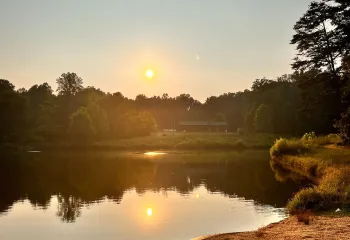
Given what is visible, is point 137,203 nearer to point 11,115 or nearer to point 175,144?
point 175,144

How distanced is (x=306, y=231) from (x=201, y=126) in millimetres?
140256

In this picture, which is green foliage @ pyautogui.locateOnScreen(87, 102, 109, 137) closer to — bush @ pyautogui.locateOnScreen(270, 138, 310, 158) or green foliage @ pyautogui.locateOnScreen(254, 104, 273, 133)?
green foliage @ pyautogui.locateOnScreen(254, 104, 273, 133)

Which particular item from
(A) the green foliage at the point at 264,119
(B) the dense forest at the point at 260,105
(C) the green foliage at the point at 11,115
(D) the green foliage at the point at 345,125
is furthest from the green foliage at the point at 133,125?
(D) the green foliage at the point at 345,125

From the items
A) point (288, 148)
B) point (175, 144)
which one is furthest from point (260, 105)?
point (288, 148)

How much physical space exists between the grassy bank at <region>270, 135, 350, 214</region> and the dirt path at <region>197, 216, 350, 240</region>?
3.23 meters

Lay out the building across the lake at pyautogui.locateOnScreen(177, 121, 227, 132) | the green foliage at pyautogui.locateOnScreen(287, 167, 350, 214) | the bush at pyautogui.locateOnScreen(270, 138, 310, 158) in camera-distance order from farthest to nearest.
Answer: the building across the lake at pyautogui.locateOnScreen(177, 121, 227, 132) → the bush at pyautogui.locateOnScreen(270, 138, 310, 158) → the green foliage at pyautogui.locateOnScreen(287, 167, 350, 214)

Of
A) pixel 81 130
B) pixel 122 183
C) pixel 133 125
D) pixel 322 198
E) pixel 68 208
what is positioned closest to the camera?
pixel 322 198

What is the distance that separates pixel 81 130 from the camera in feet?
283

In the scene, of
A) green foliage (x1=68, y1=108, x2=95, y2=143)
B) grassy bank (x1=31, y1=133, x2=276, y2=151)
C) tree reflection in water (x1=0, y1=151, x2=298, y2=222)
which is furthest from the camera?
→ green foliage (x1=68, y1=108, x2=95, y2=143)

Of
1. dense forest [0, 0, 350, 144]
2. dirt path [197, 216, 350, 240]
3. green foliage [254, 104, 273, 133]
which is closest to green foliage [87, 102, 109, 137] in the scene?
dense forest [0, 0, 350, 144]

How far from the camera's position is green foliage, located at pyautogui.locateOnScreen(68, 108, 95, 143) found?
86.2m

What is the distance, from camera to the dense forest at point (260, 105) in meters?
42.7

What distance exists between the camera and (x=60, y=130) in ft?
301

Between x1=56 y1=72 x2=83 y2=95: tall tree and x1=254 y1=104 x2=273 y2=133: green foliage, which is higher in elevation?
x1=56 y1=72 x2=83 y2=95: tall tree
